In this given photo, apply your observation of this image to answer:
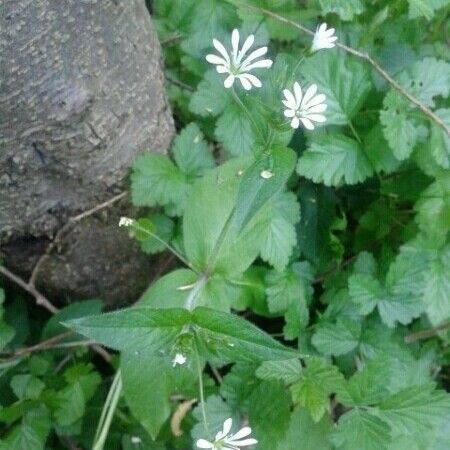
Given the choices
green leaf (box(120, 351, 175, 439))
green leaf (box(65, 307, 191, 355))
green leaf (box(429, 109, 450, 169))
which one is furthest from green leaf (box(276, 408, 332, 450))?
green leaf (box(429, 109, 450, 169))

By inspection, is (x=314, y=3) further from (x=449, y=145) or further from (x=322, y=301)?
(x=322, y=301)

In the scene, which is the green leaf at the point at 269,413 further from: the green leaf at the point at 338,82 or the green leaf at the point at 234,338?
the green leaf at the point at 338,82

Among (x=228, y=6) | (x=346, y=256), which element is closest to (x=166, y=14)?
(x=228, y=6)

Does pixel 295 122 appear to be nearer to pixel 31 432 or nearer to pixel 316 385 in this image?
pixel 316 385

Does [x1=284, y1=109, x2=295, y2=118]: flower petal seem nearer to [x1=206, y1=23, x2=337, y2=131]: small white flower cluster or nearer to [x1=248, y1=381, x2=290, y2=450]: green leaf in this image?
[x1=206, y1=23, x2=337, y2=131]: small white flower cluster

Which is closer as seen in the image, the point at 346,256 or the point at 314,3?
the point at 314,3

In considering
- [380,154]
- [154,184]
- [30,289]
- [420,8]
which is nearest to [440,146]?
[380,154]

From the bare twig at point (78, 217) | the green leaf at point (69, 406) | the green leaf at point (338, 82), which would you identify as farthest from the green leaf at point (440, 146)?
the green leaf at point (69, 406)
